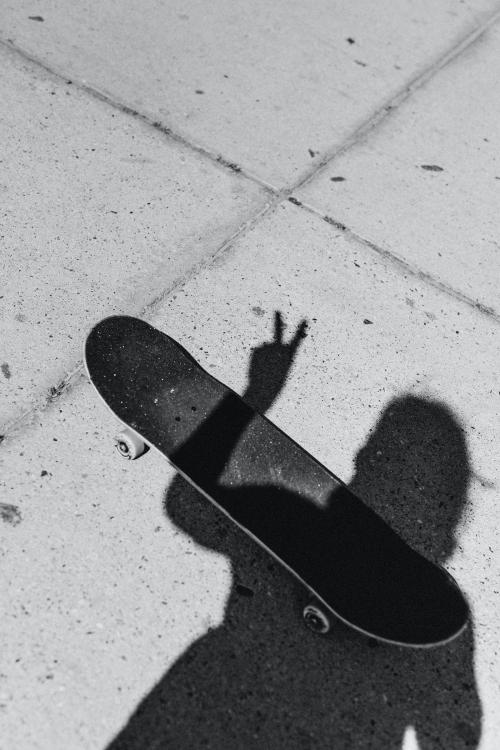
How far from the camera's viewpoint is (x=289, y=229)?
3.27 metres

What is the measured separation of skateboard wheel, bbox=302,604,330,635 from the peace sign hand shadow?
2.36 feet

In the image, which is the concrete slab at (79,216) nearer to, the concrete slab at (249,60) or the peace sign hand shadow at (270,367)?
the concrete slab at (249,60)

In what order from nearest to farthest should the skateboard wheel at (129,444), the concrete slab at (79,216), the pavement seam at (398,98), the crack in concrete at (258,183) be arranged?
1. the skateboard wheel at (129,444)
2. the crack in concrete at (258,183)
3. the concrete slab at (79,216)
4. the pavement seam at (398,98)

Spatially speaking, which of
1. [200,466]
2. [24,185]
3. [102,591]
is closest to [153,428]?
[200,466]

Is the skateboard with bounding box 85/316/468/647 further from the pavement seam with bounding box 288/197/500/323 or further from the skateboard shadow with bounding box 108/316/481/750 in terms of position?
the pavement seam with bounding box 288/197/500/323

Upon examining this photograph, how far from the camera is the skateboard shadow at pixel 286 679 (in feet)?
6.28

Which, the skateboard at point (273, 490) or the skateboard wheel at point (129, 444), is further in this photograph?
the skateboard wheel at point (129, 444)

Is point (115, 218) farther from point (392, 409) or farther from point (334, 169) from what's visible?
point (392, 409)

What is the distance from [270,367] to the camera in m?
2.73

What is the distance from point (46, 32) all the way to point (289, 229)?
1.80 meters

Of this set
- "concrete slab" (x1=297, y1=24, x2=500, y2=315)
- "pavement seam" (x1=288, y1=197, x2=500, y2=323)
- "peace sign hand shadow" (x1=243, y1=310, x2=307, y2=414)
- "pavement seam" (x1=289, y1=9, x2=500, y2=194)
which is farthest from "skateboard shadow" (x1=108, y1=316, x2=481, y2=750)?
"pavement seam" (x1=289, y1=9, x2=500, y2=194)

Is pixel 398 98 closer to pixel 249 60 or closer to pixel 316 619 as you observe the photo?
pixel 249 60

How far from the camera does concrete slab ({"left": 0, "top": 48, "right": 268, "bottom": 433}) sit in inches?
106

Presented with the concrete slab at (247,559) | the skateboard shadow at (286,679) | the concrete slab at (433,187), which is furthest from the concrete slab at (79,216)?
the skateboard shadow at (286,679)
